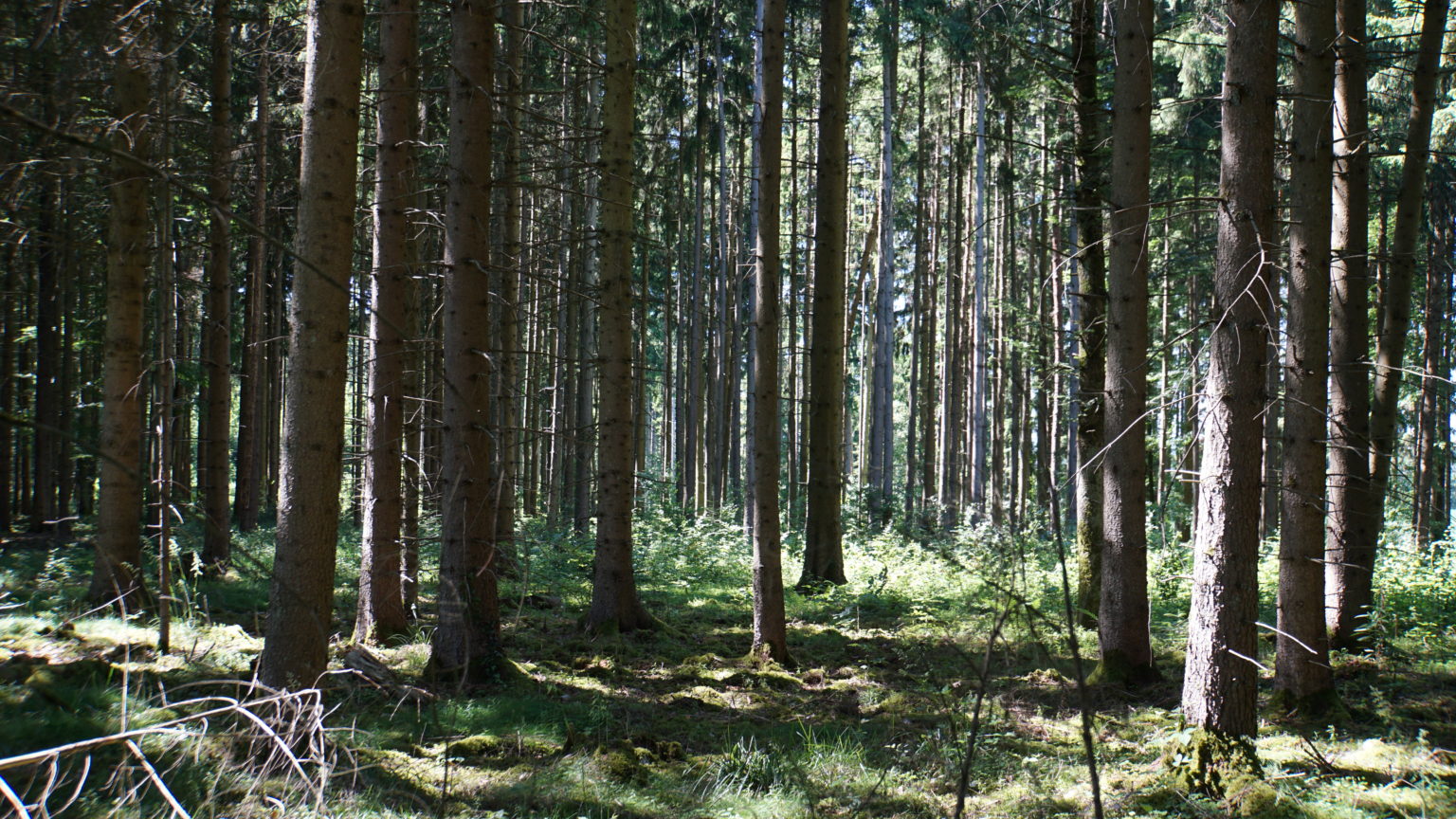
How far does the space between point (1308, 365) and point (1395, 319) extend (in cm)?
354

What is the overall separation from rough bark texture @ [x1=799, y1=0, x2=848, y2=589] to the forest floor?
1.85 metres

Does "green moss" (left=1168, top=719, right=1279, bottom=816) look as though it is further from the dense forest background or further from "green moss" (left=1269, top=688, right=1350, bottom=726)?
"green moss" (left=1269, top=688, right=1350, bottom=726)

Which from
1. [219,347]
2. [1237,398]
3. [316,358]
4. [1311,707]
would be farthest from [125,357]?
[1311,707]

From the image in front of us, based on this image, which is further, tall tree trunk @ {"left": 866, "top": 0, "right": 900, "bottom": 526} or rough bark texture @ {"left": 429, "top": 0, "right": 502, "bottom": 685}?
tall tree trunk @ {"left": 866, "top": 0, "right": 900, "bottom": 526}

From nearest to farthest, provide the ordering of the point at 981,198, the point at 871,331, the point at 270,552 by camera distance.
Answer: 1. the point at 270,552
2. the point at 981,198
3. the point at 871,331

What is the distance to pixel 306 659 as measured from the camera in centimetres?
500

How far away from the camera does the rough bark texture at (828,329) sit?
431 inches

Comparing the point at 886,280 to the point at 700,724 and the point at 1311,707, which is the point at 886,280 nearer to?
the point at 1311,707

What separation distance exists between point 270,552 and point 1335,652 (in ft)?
50.7

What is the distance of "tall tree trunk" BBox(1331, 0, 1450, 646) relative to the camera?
836 cm

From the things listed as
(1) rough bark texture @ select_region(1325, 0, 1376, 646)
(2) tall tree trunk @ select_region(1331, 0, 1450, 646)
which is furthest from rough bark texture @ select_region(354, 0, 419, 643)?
(2) tall tree trunk @ select_region(1331, 0, 1450, 646)

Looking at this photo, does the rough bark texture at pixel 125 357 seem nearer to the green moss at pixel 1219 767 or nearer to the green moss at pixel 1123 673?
the green moss at pixel 1219 767

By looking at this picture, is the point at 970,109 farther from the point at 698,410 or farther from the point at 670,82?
the point at 698,410

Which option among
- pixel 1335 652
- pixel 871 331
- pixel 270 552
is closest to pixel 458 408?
pixel 1335 652
